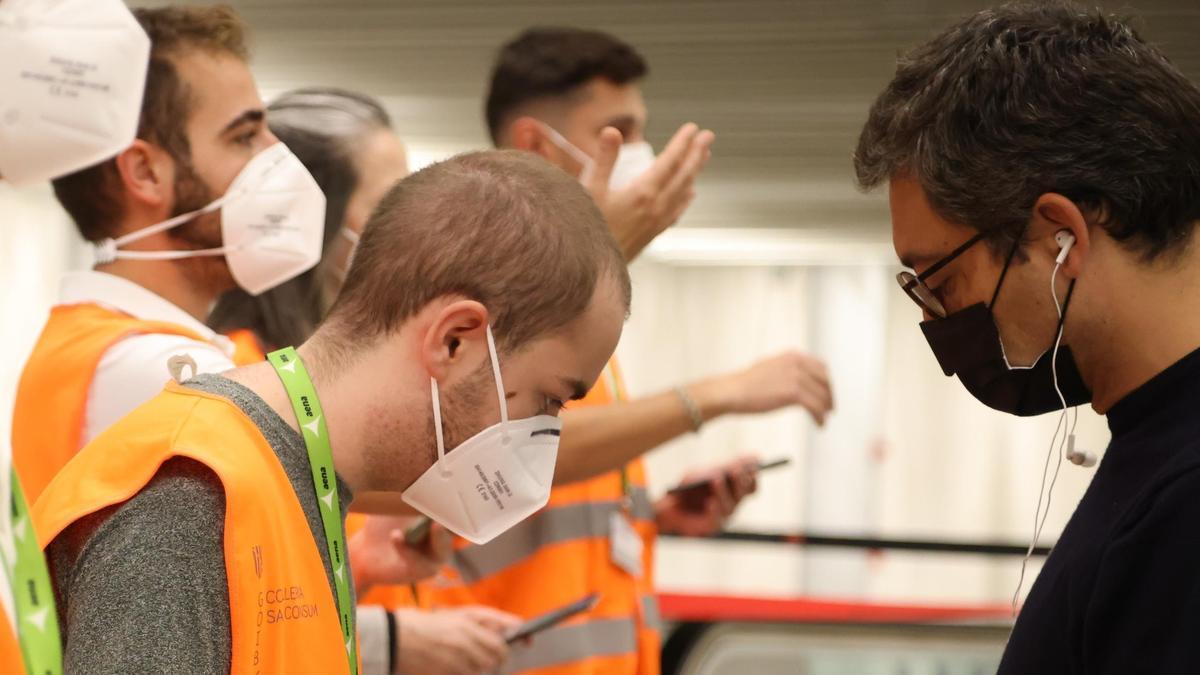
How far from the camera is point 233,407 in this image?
1158mm

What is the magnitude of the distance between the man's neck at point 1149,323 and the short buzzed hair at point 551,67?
5.39ft

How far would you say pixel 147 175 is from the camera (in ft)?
6.77

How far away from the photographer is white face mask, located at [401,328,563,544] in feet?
4.31

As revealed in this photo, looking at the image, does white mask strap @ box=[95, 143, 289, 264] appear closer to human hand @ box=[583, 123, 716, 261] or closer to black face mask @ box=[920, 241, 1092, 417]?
human hand @ box=[583, 123, 716, 261]

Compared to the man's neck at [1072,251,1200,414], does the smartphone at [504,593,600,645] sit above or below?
below

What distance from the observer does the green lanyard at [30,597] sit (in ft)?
2.96

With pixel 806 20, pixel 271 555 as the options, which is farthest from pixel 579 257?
pixel 806 20

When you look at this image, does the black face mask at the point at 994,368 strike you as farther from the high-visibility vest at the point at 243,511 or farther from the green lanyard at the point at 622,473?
the green lanyard at the point at 622,473

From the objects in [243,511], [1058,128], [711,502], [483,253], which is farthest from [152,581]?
[711,502]

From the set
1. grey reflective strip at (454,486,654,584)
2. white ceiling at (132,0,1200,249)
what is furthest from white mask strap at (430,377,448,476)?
white ceiling at (132,0,1200,249)

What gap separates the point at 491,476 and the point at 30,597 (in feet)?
1.70

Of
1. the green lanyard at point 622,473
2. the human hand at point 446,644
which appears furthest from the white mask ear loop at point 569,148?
the human hand at point 446,644

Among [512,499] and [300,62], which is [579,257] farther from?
[300,62]

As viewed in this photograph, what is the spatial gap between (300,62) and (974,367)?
3470 millimetres
